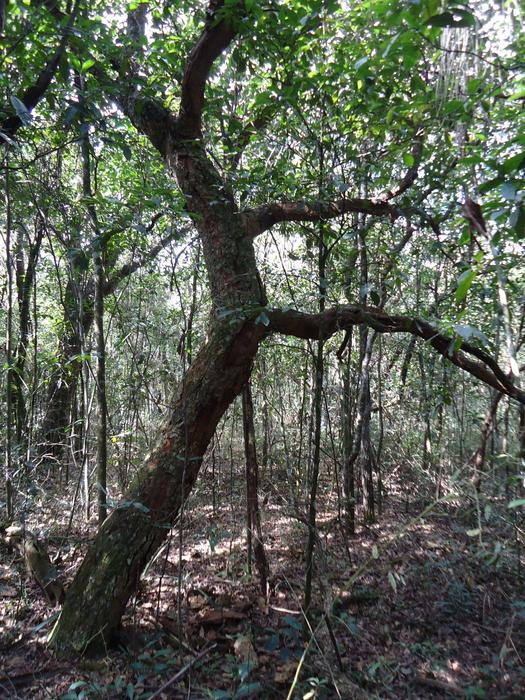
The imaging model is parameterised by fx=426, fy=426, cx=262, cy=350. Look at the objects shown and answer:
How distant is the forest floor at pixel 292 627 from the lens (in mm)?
2473

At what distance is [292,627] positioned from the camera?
10.0ft

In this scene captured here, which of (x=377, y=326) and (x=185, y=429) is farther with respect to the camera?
(x=377, y=326)

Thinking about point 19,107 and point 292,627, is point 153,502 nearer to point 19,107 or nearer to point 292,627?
point 292,627

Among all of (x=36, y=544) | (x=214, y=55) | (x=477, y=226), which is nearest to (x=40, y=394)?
(x=36, y=544)

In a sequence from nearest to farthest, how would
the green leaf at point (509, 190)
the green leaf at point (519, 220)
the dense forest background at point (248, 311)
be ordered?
the green leaf at point (509, 190) < the green leaf at point (519, 220) < the dense forest background at point (248, 311)

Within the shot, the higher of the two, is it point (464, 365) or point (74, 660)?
point (464, 365)

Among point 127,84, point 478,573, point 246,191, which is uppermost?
point 127,84

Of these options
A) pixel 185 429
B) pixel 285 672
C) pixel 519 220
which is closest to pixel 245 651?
pixel 285 672

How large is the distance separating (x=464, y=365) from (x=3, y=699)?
3686 millimetres

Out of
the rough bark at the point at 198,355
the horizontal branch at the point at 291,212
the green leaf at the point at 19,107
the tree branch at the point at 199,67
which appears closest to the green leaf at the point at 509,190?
the rough bark at the point at 198,355

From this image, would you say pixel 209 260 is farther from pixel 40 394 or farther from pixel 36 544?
pixel 40 394

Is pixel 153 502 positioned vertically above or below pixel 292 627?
above

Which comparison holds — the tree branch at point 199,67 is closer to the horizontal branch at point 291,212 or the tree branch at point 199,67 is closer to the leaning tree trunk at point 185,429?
the leaning tree trunk at point 185,429

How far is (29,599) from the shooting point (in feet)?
10.7
